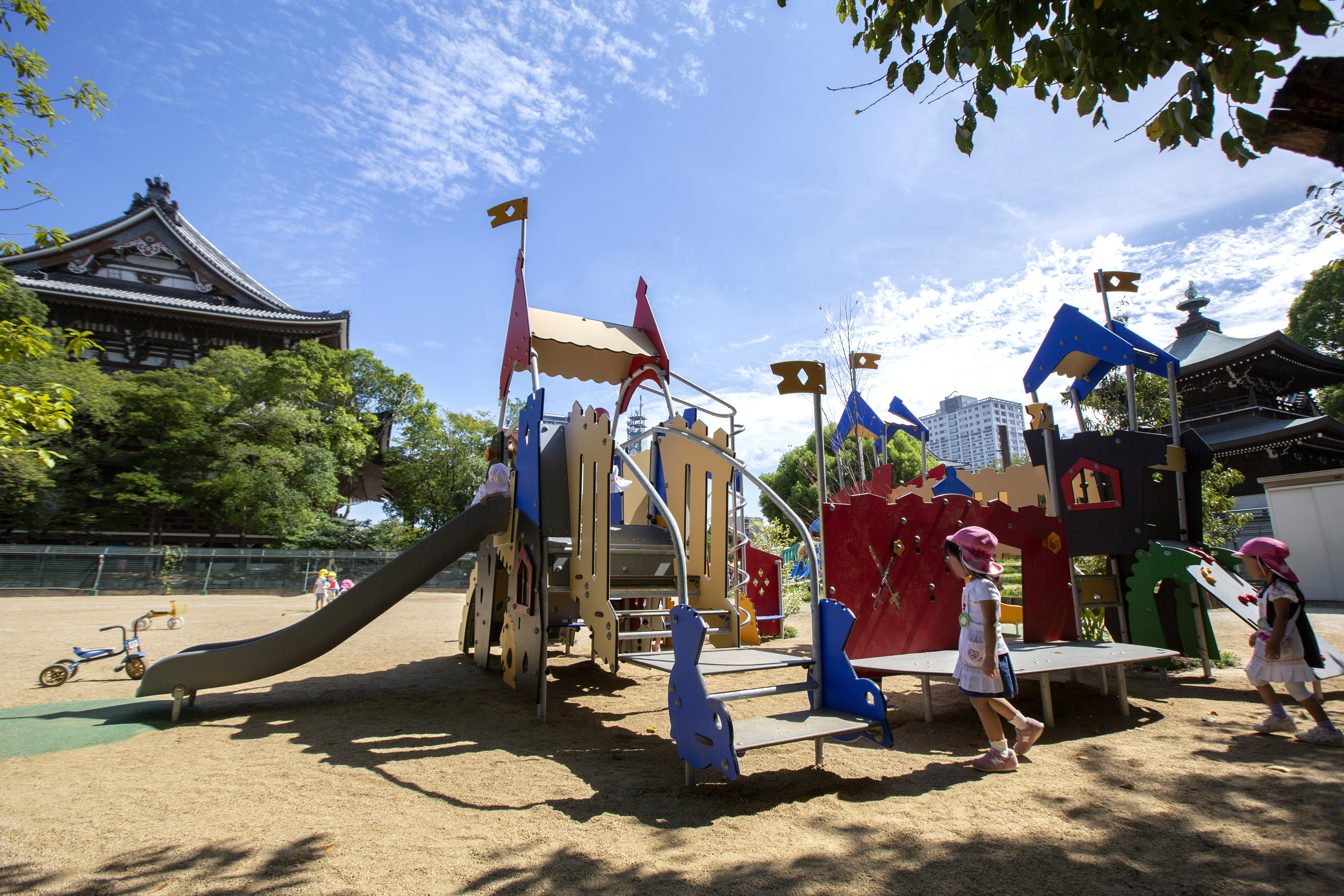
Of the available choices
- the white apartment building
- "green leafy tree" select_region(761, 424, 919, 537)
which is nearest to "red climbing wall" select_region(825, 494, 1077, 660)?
"green leafy tree" select_region(761, 424, 919, 537)

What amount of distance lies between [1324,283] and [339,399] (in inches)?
1622

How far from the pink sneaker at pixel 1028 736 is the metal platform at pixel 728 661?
1423mm

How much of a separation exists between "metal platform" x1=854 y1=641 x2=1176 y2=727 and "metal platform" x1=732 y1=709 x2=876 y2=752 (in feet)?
3.75

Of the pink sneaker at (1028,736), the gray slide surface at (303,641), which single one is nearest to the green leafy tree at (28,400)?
the gray slide surface at (303,641)

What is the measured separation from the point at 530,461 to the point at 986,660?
4.10 m

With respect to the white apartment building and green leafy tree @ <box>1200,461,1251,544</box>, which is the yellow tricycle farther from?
the white apartment building

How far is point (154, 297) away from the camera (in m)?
27.5

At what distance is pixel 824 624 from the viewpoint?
13.5ft

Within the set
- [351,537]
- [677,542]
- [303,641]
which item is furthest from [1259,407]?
[351,537]

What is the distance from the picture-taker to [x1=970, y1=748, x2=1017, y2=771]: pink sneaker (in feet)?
13.4

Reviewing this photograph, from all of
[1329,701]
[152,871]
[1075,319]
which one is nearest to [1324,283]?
[1075,319]

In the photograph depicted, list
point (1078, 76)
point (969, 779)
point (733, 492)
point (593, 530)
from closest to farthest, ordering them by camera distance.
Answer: point (1078, 76)
point (969, 779)
point (593, 530)
point (733, 492)

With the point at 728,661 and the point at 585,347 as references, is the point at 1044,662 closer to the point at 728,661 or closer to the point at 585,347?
the point at 728,661

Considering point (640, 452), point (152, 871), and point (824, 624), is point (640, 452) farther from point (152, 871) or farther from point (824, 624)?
point (152, 871)
